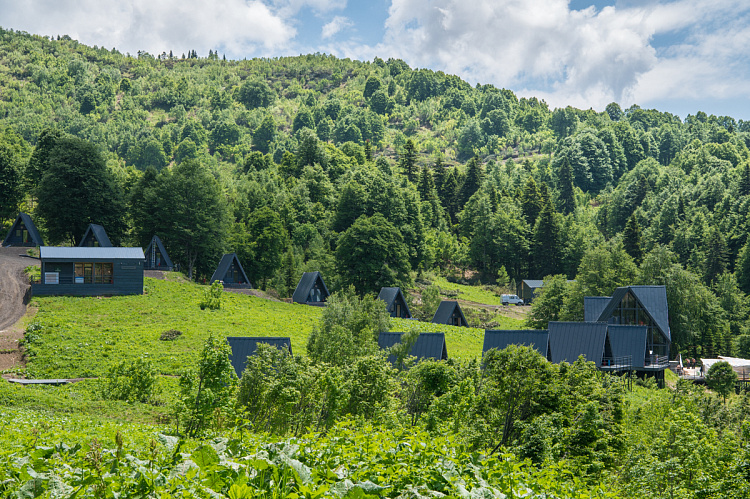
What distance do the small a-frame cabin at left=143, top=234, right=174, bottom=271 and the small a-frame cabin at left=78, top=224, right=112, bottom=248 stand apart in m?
4.17

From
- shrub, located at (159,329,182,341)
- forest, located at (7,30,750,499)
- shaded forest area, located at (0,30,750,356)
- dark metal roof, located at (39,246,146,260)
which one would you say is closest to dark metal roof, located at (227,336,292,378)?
forest, located at (7,30,750,499)

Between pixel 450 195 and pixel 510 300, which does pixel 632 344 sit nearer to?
pixel 510 300

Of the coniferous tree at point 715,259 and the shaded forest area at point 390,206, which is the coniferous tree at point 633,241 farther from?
the coniferous tree at point 715,259

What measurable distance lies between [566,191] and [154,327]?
114 m

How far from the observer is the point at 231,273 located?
64.1 meters

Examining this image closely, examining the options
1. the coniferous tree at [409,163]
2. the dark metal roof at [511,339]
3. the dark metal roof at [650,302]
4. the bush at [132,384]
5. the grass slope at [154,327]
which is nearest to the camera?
the bush at [132,384]

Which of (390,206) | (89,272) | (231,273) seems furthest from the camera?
(390,206)

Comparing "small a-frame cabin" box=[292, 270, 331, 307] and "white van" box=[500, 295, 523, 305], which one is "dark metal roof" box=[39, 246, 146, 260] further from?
"white van" box=[500, 295, 523, 305]

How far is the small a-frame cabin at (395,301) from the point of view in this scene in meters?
59.4

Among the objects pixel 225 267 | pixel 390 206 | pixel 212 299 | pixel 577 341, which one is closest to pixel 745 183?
pixel 390 206

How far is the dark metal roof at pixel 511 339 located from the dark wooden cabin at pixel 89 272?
32.5 meters

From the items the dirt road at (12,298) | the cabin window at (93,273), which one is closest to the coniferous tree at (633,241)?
the cabin window at (93,273)

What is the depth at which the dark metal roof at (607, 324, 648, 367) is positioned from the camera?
144 ft

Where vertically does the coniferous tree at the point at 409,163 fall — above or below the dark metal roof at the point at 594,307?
above
